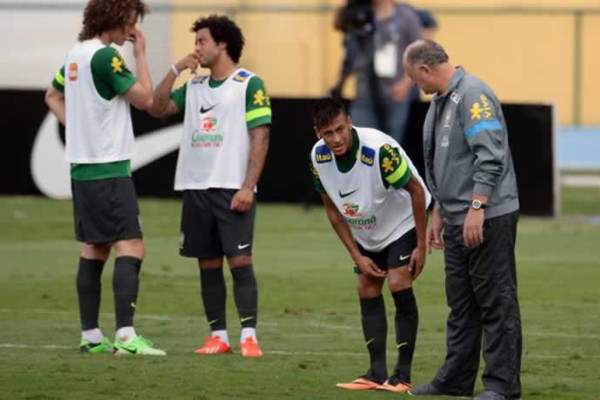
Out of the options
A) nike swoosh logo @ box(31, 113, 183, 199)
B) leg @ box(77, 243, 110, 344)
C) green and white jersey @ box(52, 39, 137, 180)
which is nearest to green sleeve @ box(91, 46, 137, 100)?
green and white jersey @ box(52, 39, 137, 180)

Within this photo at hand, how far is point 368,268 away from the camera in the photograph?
9695 mm

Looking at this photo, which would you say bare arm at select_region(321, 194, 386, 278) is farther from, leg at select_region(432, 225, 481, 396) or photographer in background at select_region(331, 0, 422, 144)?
photographer in background at select_region(331, 0, 422, 144)

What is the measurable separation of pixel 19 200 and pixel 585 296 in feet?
31.9

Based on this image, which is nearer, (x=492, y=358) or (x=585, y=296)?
(x=492, y=358)

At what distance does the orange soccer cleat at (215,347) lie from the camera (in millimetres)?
10914

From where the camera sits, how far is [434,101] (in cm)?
915

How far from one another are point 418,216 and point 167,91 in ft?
7.22

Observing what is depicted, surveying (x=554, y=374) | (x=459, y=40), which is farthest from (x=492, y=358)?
(x=459, y=40)

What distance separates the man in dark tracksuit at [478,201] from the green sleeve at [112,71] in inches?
94.2

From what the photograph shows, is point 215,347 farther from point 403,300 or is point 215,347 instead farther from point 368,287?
point 403,300

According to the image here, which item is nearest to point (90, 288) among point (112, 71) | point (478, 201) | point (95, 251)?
point (95, 251)

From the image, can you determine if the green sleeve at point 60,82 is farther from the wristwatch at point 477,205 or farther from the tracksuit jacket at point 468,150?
the wristwatch at point 477,205

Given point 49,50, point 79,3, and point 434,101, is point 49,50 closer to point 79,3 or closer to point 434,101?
point 79,3

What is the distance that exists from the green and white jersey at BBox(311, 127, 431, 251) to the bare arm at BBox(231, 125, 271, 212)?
1.12 meters
